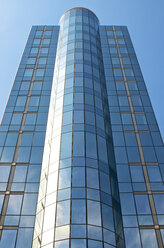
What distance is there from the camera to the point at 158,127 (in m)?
46.8

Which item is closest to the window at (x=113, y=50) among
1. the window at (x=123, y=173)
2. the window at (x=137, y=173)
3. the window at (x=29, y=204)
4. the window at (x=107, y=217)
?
the window at (x=137, y=173)

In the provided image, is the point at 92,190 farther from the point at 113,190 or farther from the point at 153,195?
the point at 153,195

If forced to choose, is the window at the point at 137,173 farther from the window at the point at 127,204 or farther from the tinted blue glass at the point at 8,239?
the tinted blue glass at the point at 8,239

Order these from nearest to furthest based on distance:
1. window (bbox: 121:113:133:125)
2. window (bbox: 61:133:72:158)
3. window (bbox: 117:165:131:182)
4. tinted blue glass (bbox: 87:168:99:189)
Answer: tinted blue glass (bbox: 87:168:99:189) < window (bbox: 61:133:72:158) < window (bbox: 117:165:131:182) < window (bbox: 121:113:133:125)

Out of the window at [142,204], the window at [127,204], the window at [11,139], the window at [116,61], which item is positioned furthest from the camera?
the window at [116,61]

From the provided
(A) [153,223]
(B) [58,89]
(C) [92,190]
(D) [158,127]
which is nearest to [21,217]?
(C) [92,190]

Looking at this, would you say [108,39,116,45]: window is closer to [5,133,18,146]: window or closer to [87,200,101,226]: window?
[5,133,18,146]: window

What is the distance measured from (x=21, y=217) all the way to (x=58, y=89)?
2339 centimetres

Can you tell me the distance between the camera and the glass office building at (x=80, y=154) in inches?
1214

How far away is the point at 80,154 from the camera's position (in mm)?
36000

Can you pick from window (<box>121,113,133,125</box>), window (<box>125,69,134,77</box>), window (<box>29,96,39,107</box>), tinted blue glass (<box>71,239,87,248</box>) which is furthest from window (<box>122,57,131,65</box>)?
tinted blue glass (<box>71,239,87,248</box>)

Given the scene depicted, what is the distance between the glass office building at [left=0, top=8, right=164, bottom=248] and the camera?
101 ft

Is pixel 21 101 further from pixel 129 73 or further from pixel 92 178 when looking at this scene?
pixel 92 178

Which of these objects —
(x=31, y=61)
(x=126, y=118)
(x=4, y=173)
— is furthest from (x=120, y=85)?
(x=4, y=173)
